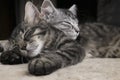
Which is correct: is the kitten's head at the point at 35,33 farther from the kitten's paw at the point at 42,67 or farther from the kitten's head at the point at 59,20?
the kitten's paw at the point at 42,67

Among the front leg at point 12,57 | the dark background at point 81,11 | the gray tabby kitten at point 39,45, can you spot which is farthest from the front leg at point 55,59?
the dark background at point 81,11

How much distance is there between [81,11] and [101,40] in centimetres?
98

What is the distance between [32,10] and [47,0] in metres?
0.10

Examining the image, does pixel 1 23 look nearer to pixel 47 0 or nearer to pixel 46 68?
pixel 47 0

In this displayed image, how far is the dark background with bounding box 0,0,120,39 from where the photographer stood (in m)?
2.53

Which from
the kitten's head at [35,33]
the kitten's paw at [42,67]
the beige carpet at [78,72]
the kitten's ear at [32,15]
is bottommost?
the beige carpet at [78,72]

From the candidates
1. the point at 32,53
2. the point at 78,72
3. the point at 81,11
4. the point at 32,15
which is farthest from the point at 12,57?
the point at 81,11

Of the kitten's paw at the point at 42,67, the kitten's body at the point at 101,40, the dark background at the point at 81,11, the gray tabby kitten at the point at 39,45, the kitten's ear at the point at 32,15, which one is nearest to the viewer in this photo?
the kitten's paw at the point at 42,67

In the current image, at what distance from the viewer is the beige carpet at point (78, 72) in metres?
1.34

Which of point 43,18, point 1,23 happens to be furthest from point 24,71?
point 1,23

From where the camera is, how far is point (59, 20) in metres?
1.76

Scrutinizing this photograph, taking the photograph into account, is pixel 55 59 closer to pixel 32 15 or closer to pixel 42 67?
pixel 42 67

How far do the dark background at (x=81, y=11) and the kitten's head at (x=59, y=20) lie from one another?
763 mm

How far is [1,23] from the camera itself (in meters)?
3.28
